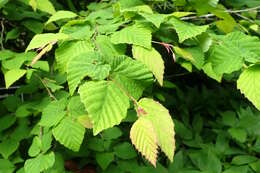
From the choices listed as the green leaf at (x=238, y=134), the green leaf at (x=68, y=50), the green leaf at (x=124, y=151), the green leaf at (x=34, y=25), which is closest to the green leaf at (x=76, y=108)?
the green leaf at (x=68, y=50)

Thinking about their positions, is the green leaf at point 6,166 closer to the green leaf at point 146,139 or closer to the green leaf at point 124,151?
the green leaf at point 124,151

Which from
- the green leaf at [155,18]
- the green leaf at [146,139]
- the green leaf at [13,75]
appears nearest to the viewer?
the green leaf at [146,139]

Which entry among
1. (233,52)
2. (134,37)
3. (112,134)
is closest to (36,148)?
(112,134)

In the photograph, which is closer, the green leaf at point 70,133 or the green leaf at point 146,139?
the green leaf at point 146,139

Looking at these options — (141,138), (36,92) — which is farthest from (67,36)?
(36,92)

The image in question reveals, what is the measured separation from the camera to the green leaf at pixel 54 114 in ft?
3.07

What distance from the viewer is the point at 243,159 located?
1.45 meters

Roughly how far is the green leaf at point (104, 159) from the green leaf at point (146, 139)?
0.59 metres

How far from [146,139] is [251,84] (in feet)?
0.94

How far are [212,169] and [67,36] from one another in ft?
2.95

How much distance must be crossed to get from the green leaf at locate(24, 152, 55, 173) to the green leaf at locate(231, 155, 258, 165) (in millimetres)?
847

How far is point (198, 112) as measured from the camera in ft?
6.06

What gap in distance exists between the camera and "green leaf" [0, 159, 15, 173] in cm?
114

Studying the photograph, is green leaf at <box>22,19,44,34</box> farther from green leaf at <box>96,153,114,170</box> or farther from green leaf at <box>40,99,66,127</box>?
green leaf at <box>96,153,114,170</box>
